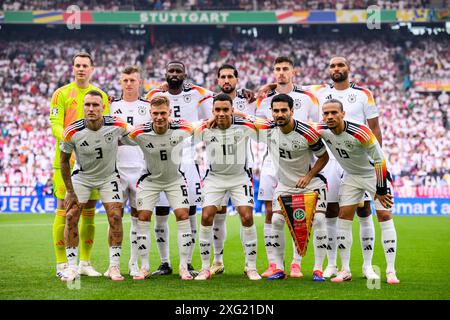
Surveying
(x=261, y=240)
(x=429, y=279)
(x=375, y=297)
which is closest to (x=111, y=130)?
(x=375, y=297)

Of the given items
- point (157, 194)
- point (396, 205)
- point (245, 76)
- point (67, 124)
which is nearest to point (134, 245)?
point (157, 194)

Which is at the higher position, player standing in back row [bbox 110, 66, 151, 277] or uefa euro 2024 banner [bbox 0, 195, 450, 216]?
player standing in back row [bbox 110, 66, 151, 277]

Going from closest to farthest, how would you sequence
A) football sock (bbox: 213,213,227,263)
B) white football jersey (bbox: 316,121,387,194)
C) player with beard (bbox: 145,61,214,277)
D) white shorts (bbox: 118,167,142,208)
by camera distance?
1. white football jersey (bbox: 316,121,387,194)
2. white shorts (bbox: 118,167,142,208)
3. player with beard (bbox: 145,61,214,277)
4. football sock (bbox: 213,213,227,263)

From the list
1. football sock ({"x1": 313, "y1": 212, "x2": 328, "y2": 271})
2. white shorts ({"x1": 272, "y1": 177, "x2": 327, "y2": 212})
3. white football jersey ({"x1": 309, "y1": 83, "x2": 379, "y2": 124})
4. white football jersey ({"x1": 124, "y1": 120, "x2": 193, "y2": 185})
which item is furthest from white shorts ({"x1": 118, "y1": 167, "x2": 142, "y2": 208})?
white football jersey ({"x1": 309, "y1": 83, "x2": 379, "y2": 124})

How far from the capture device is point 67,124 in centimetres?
955

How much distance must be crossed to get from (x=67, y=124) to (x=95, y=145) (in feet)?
2.99

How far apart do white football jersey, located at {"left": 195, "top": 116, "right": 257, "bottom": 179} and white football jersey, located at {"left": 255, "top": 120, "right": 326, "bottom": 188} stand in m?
0.19

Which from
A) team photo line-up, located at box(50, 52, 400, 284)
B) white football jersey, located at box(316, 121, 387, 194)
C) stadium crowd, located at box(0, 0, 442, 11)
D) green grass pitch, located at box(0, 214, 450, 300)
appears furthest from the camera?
stadium crowd, located at box(0, 0, 442, 11)

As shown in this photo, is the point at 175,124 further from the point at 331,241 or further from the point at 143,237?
the point at 331,241

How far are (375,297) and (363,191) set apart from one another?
185 cm

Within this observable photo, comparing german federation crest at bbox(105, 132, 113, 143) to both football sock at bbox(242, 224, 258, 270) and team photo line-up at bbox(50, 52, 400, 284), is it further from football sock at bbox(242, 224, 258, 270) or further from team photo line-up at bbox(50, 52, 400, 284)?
football sock at bbox(242, 224, 258, 270)

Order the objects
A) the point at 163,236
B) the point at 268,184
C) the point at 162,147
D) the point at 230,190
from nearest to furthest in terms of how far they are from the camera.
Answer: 1. the point at 162,147
2. the point at 230,190
3. the point at 268,184
4. the point at 163,236

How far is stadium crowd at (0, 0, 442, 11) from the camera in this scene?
3888 cm

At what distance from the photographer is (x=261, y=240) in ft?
52.7
